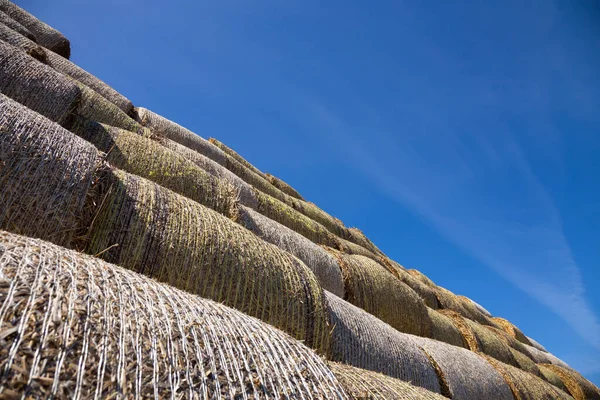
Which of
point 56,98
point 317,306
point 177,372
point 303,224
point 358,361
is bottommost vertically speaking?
point 177,372

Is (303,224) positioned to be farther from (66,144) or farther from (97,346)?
(97,346)

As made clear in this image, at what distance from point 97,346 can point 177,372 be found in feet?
0.79

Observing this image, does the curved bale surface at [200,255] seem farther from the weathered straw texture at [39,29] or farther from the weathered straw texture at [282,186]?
the weathered straw texture at [282,186]

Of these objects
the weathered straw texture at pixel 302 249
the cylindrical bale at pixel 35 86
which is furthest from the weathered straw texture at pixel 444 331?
the cylindrical bale at pixel 35 86

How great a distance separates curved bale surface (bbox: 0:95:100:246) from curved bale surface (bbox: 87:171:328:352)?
0.21 m

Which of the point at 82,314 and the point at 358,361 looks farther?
the point at 358,361

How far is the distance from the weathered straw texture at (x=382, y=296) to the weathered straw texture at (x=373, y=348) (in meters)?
0.85

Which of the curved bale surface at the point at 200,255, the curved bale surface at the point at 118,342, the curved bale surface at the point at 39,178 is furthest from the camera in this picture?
Result: the curved bale surface at the point at 200,255

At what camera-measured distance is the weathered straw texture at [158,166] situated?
12.4 ft

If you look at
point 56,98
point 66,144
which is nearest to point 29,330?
point 66,144

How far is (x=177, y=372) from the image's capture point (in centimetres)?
121

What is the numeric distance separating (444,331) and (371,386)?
439cm

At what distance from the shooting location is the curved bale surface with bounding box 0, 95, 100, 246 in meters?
2.04

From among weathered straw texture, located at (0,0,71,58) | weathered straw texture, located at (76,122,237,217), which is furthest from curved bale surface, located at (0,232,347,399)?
weathered straw texture, located at (0,0,71,58)
